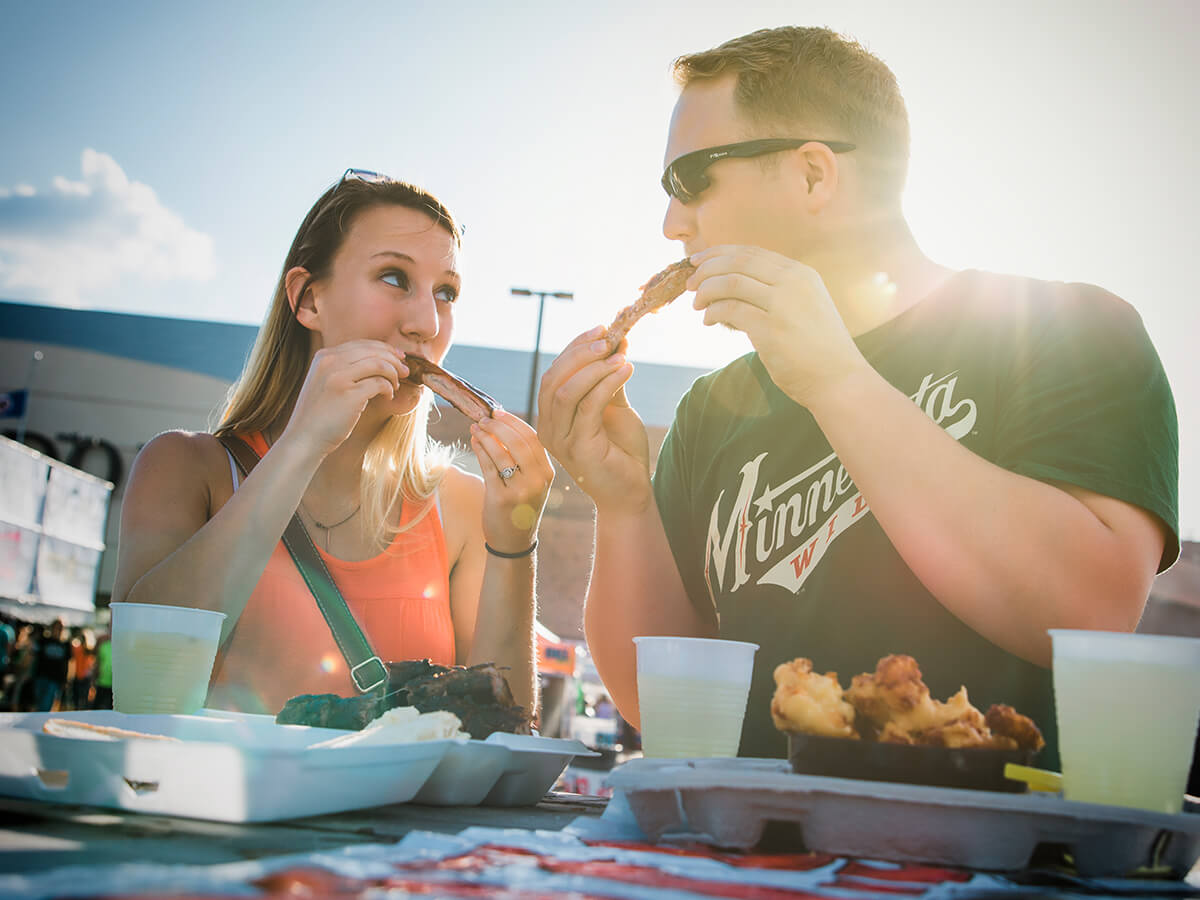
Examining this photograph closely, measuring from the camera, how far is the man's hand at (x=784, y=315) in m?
1.74

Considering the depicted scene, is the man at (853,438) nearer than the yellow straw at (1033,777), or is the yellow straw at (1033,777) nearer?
the yellow straw at (1033,777)

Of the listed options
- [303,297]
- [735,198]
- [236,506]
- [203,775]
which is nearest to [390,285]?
[303,297]

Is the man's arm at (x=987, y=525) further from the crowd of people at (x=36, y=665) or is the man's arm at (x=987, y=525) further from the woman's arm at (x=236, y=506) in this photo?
the crowd of people at (x=36, y=665)

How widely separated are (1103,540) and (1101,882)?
82 centimetres

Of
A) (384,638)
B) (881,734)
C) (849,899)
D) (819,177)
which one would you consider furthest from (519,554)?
(849,899)

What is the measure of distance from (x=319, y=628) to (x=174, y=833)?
76.5 inches

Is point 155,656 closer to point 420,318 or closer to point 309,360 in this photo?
point 420,318

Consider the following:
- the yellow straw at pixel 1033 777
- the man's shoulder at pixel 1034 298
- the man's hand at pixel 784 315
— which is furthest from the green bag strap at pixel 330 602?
the man's shoulder at pixel 1034 298

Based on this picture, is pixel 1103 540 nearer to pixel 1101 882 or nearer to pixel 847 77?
pixel 1101 882

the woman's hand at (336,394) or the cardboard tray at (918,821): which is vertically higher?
the woman's hand at (336,394)

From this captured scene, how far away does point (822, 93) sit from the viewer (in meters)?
2.51

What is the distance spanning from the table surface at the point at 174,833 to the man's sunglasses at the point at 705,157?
1773 millimetres

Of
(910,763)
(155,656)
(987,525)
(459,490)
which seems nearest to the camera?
(910,763)

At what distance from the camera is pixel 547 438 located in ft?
7.95
